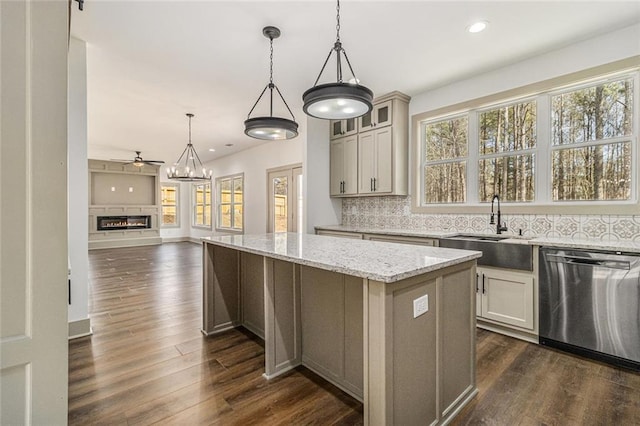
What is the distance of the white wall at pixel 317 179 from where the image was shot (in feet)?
15.8

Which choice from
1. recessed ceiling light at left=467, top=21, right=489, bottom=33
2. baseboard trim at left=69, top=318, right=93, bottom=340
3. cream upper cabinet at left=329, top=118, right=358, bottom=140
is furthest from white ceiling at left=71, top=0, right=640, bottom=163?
baseboard trim at left=69, top=318, right=93, bottom=340

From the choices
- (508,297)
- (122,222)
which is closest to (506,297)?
(508,297)

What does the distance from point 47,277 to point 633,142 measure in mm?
4176

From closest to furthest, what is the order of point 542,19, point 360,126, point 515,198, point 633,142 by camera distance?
point 542,19, point 633,142, point 515,198, point 360,126

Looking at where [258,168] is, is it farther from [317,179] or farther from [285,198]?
[317,179]

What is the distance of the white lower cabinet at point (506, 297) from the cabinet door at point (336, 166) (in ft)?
8.31

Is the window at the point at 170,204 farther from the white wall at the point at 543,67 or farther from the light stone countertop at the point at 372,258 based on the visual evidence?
the light stone countertop at the point at 372,258

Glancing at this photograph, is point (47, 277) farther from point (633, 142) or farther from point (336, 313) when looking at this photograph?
point (633, 142)

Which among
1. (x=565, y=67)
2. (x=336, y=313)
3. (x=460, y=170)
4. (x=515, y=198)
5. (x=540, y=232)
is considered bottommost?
(x=336, y=313)

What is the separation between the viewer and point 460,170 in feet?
13.0

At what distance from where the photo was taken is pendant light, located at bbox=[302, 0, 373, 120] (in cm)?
176

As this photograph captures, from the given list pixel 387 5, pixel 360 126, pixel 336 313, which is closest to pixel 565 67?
pixel 387 5

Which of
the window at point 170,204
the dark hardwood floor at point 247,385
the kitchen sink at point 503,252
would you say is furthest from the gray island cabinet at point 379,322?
the window at point 170,204

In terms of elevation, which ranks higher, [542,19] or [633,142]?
[542,19]
